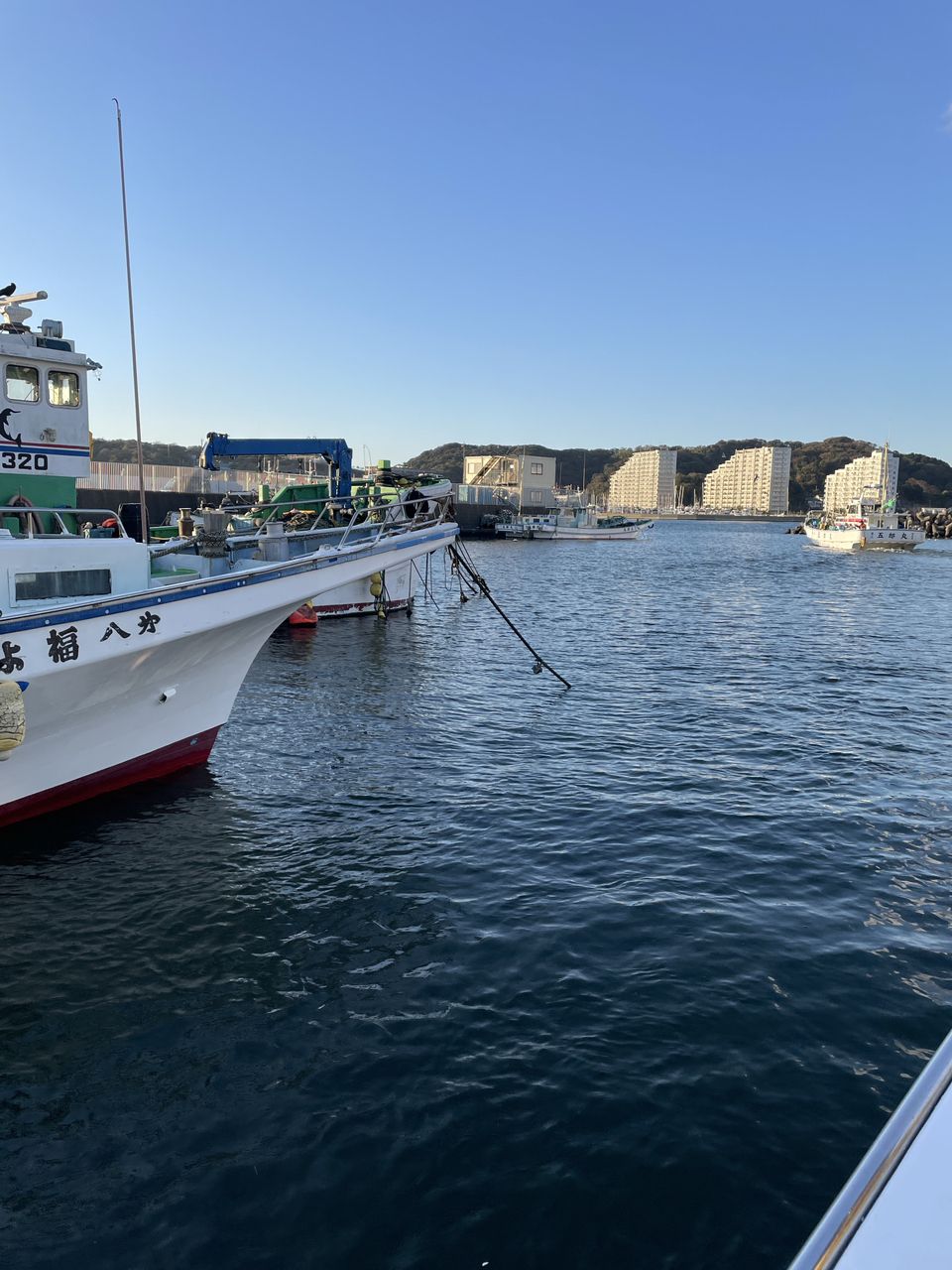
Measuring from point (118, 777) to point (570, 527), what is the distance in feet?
407

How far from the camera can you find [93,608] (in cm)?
1174

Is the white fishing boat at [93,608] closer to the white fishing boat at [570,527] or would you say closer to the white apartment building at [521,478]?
the white fishing boat at [570,527]

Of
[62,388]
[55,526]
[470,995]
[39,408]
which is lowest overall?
[470,995]

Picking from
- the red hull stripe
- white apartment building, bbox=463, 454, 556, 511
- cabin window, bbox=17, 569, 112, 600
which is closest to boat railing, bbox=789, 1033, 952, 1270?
cabin window, bbox=17, 569, 112, 600

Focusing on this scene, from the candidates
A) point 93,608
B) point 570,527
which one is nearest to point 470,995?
point 93,608

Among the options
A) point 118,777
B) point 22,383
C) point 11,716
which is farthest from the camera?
point 22,383

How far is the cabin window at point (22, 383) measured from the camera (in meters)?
13.8

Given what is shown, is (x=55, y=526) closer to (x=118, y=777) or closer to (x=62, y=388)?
(x=62, y=388)

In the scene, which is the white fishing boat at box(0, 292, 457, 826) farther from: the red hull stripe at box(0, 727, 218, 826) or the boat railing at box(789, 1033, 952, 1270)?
the boat railing at box(789, 1033, 952, 1270)

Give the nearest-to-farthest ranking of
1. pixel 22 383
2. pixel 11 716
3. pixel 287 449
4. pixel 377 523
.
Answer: pixel 11 716
pixel 22 383
pixel 377 523
pixel 287 449

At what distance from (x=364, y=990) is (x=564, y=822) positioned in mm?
5371

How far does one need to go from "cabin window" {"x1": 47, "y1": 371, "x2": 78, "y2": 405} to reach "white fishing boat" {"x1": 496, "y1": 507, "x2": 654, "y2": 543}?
110 m

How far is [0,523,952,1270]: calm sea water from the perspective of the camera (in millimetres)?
6047

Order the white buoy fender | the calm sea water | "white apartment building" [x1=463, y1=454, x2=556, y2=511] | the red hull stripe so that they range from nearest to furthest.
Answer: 1. the calm sea water
2. the white buoy fender
3. the red hull stripe
4. "white apartment building" [x1=463, y1=454, x2=556, y2=511]
